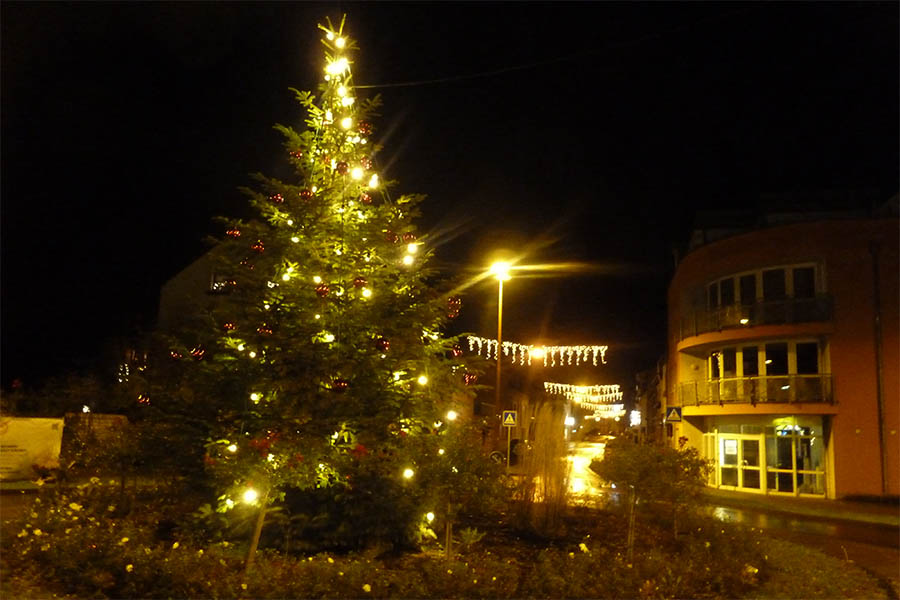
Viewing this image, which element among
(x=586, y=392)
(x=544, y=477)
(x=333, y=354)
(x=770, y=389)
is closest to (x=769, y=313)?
(x=770, y=389)

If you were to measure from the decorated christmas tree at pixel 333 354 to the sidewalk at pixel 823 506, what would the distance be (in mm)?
13076

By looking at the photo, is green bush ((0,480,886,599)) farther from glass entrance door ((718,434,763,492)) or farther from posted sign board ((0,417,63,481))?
glass entrance door ((718,434,763,492))

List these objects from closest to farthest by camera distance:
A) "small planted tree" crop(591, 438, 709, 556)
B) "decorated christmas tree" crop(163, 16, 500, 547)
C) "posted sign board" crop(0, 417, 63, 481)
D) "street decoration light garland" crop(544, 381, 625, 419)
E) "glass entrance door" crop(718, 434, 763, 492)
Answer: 1. "decorated christmas tree" crop(163, 16, 500, 547)
2. "small planted tree" crop(591, 438, 709, 556)
3. "posted sign board" crop(0, 417, 63, 481)
4. "glass entrance door" crop(718, 434, 763, 492)
5. "street decoration light garland" crop(544, 381, 625, 419)

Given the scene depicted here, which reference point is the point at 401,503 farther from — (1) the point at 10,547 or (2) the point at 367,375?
(1) the point at 10,547

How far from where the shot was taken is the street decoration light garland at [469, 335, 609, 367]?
26.8 meters

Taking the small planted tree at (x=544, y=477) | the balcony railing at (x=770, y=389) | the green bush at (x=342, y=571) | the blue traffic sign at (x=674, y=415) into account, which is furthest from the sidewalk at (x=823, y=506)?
the green bush at (x=342, y=571)

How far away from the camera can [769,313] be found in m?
26.5

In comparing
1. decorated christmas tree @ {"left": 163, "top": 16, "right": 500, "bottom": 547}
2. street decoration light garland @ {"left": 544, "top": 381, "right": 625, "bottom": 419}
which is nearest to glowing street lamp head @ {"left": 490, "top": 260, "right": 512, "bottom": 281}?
decorated christmas tree @ {"left": 163, "top": 16, "right": 500, "bottom": 547}

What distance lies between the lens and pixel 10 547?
7785 millimetres

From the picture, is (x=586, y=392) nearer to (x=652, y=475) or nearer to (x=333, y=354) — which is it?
(x=652, y=475)

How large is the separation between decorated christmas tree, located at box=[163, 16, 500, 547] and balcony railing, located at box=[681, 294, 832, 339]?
1996 centimetres

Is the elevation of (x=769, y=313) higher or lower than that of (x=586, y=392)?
higher

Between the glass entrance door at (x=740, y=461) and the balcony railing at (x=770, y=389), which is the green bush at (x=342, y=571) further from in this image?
the glass entrance door at (x=740, y=461)

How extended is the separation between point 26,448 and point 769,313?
73.9 feet
